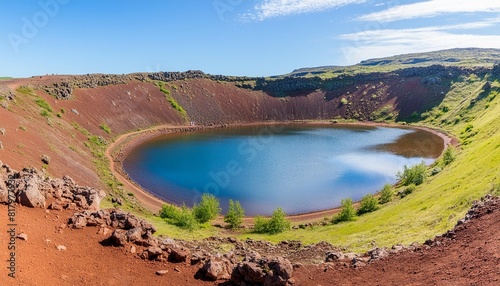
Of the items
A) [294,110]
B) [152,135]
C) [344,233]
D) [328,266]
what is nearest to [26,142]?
[344,233]

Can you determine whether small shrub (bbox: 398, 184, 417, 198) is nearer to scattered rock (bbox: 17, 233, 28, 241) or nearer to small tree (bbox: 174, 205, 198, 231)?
→ small tree (bbox: 174, 205, 198, 231)

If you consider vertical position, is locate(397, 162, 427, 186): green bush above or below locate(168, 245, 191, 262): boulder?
above

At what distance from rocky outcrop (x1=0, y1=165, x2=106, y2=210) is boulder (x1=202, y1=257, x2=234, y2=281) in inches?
330

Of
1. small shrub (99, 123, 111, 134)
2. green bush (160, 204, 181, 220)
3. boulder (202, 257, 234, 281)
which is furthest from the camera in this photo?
small shrub (99, 123, 111, 134)

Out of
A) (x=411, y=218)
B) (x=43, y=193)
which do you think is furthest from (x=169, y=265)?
(x=411, y=218)

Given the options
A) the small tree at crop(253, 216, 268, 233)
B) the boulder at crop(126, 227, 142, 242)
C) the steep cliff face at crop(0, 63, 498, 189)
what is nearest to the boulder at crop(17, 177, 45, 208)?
the boulder at crop(126, 227, 142, 242)

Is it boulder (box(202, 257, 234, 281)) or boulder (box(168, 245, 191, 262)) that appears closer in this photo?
boulder (box(202, 257, 234, 281))

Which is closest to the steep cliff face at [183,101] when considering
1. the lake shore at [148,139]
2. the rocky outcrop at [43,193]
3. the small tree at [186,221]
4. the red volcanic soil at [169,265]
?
the lake shore at [148,139]

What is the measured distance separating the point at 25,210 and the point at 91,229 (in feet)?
11.3

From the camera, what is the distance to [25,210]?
17312 mm

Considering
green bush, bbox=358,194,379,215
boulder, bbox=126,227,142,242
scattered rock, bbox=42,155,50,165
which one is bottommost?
boulder, bbox=126,227,142,242

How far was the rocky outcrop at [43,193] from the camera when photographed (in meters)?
17.7

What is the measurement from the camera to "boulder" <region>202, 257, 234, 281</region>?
1442 centimetres

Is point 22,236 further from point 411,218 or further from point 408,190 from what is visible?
point 408,190
